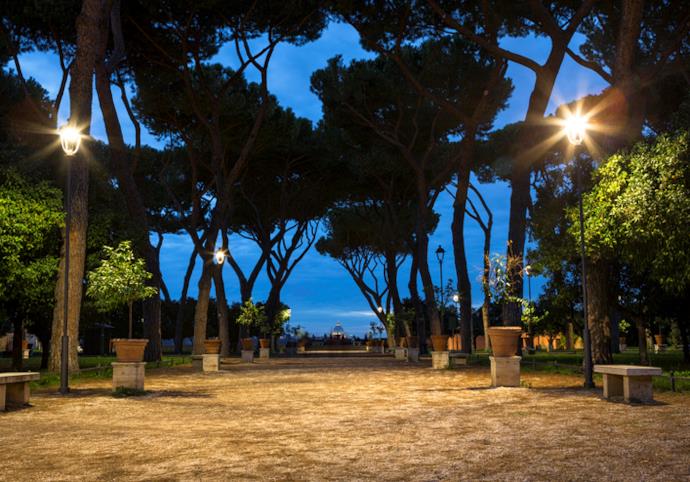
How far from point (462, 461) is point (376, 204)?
33.6 meters

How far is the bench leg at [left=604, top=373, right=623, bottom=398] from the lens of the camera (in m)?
10.9

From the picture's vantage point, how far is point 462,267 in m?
A: 28.7

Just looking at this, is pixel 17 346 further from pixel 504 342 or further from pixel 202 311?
pixel 504 342

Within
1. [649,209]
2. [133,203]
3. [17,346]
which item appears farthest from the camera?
[133,203]

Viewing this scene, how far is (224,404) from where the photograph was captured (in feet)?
37.6

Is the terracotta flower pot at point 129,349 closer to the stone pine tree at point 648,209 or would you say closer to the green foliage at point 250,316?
the stone pine tree at point 648,209

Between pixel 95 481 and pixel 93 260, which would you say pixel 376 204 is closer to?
pixel 93 260

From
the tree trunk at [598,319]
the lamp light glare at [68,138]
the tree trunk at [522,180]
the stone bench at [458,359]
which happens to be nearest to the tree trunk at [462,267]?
the stone bench at [458,359]

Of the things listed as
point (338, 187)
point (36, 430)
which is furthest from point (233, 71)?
point (36, 430)

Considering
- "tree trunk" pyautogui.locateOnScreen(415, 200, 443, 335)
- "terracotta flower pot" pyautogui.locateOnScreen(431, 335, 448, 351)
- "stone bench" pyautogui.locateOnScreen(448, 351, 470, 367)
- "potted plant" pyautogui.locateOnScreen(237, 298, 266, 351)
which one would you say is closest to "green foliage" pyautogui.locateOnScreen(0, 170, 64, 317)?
"terracotta flower pot" pyautogui.locateOnScreen(431, 335, 448, 351)

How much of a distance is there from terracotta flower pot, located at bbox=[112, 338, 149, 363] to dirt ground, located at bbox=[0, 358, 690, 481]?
0.80 meters

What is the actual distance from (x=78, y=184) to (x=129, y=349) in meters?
5.70

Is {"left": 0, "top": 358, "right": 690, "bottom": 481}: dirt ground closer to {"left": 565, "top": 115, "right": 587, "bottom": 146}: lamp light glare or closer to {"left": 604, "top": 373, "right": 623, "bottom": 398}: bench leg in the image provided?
{"left": 604, "top": 373, "right": 623, "bottom": 398}: bench leg

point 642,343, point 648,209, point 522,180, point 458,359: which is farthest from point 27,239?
point 642,343
